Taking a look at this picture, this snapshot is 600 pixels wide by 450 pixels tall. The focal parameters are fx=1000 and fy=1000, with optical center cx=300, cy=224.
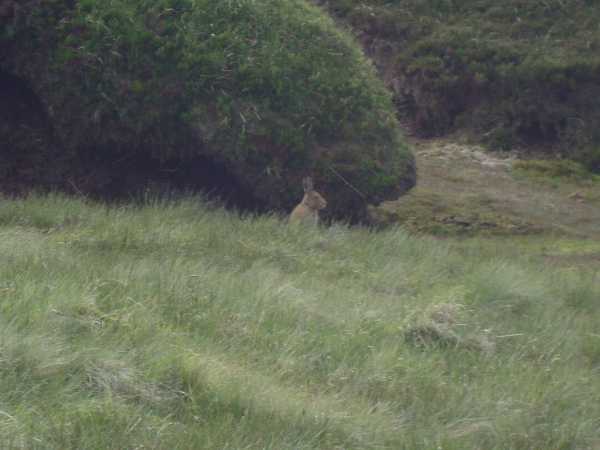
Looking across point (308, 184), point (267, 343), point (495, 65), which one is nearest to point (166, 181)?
point (308, 184)

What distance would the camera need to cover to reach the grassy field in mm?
5285

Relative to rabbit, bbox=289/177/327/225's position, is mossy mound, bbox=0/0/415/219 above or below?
above

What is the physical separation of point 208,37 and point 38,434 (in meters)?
7.05

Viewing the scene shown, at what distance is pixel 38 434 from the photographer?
187 inches

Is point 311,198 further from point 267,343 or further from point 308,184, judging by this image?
point 267,343

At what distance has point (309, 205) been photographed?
428 inches

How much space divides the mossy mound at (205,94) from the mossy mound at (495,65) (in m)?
6.55

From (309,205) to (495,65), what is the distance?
27.5ft

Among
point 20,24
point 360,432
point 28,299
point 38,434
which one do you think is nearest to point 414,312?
point 360,432

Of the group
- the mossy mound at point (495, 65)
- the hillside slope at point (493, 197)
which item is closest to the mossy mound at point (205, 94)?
the hillside slope at point (493, 197)

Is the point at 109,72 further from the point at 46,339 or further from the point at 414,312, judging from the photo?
the point at 46,339

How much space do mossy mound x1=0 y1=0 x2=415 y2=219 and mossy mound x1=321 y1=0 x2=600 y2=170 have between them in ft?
21.5

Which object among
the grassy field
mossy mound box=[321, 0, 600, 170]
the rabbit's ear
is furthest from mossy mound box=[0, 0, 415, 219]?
mossy mound box=[321, 0, 600, 170]

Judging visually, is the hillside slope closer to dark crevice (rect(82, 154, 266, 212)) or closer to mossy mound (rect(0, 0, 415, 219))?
mossy mound (rect(0, 0, 415, 219))
